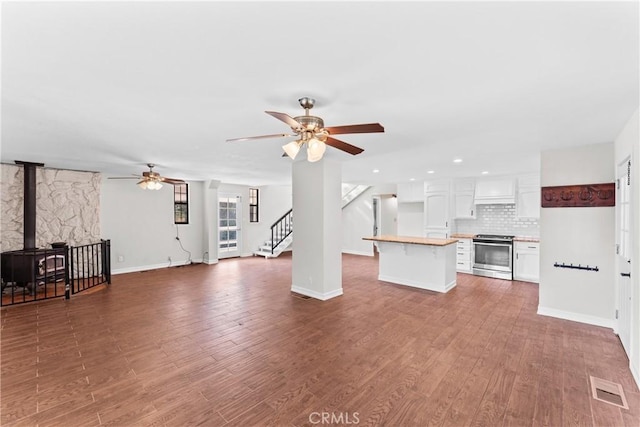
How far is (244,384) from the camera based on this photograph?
249cm

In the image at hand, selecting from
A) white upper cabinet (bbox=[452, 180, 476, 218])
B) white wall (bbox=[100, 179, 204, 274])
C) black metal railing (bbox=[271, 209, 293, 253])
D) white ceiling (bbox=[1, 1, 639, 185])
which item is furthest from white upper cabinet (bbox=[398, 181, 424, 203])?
white wall (bbox=[100, 179, 204, 274])

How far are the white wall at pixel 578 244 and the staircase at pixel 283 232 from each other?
6.18 m

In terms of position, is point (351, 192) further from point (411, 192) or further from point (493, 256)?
point (493, 256)

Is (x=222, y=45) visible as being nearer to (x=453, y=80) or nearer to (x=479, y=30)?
(x=479, y=30)

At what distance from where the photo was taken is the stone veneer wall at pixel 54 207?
5508 millimetres

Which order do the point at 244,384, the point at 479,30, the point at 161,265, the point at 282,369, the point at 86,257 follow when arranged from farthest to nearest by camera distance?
the point at 161,265
the point at 86,257
the point at 282,369
the point at 244,384
the point at 479,30

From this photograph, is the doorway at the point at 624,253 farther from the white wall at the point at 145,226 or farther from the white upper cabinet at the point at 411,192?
the white wall at the point at 145,226

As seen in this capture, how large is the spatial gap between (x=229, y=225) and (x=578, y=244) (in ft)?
28.2

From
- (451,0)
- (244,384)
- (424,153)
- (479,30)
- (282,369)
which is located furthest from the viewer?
(424,153)

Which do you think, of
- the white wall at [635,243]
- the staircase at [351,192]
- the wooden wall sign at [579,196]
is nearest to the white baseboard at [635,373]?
the white wall at [635,243]

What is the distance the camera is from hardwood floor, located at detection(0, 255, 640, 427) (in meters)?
2.13

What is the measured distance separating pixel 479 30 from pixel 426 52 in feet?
0.93

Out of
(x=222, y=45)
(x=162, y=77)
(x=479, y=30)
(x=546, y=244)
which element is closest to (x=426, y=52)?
(x=479, y=30)

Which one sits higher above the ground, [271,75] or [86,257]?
[271,75]
